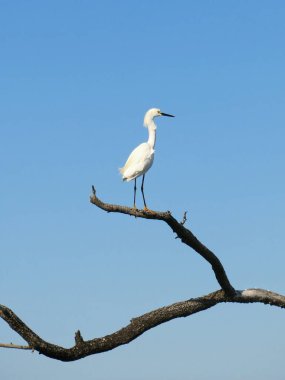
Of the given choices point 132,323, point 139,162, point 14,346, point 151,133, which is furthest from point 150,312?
point 151,133

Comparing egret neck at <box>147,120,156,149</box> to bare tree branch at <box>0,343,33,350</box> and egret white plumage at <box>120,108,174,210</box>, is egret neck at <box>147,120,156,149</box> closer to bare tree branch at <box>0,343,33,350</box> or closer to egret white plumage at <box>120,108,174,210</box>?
egret white plumage at <box>120,108,174,210</box>

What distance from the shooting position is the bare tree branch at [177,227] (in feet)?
47.3

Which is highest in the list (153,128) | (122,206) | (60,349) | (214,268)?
(153,128)

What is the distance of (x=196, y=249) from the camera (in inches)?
594

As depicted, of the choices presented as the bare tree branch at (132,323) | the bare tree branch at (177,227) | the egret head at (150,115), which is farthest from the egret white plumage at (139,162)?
the bare tree branch at (132,323)

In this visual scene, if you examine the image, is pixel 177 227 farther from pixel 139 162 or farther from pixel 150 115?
pixel 150 115

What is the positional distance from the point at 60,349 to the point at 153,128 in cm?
578

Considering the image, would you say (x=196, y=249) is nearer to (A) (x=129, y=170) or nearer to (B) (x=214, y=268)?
(B) (x=214, y=268)

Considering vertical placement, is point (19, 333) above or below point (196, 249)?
below

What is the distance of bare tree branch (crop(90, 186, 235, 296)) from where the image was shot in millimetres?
14422

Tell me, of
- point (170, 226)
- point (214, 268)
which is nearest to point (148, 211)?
point (170, 226)

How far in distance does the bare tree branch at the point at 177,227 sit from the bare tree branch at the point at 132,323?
0.82 meters

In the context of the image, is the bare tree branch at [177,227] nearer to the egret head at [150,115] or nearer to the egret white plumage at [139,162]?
the egret white plumage at [139,162]

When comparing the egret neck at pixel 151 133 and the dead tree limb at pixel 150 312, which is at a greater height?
the egret neck at pixel 151 133
